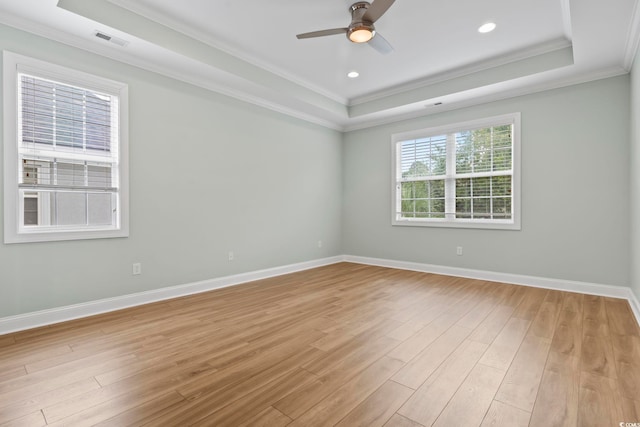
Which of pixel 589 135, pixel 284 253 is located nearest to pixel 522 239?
pixel 589 135

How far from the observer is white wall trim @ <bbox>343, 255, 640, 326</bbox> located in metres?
3.60

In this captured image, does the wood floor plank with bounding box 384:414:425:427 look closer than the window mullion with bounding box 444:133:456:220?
Yes

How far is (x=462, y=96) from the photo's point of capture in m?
4.46

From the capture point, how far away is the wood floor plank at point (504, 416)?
148cm

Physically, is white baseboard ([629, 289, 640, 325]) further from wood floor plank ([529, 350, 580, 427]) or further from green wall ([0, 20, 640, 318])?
wood floor plank ([529, 350, 580, 427])

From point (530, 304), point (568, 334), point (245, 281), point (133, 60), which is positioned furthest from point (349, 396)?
point (133, 60)

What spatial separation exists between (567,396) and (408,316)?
1.41 metres

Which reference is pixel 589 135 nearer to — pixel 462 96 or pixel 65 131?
pixel 462 96

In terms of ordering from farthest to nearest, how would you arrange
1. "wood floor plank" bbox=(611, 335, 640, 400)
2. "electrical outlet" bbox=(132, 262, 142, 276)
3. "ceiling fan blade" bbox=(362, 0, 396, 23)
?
"electrical outlet" bbox=(132, 262, 142, 276) → "ceiling fan blade" bbox=(362, 0, 396, 23) → "wood floor plank" bbox=(611, 335, 640, 400)

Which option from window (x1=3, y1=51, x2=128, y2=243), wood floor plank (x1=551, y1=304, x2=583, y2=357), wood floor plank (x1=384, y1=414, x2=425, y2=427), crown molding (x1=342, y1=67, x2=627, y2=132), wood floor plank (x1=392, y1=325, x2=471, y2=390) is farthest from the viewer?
crown molding (x1=342, y1=67, x2=627, y2=132)

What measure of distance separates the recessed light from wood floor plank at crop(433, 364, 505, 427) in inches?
129

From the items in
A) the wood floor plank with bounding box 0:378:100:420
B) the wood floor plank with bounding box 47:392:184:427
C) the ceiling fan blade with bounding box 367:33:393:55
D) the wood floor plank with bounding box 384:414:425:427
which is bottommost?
the wood floor plank with bounding box 0:378:100:420

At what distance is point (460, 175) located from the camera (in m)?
4.89

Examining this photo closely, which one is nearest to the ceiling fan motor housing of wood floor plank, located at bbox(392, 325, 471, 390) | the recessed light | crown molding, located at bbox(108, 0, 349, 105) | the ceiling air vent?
the recessed light
